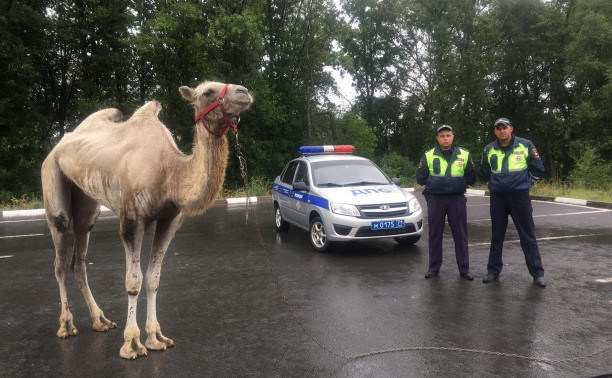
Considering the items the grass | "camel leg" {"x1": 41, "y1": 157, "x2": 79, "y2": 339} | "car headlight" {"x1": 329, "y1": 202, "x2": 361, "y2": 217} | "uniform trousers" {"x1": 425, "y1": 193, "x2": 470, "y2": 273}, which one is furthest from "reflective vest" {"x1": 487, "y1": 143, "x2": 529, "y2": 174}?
the grass

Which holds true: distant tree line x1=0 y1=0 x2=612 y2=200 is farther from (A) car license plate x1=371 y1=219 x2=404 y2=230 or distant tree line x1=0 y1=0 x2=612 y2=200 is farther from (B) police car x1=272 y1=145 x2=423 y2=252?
(A) car license plate x1=371 y1=219 x2=404 y2=230

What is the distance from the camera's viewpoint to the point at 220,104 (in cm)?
336

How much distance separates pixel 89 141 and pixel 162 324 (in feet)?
6.54

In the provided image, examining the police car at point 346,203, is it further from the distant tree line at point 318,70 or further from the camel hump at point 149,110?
the distant tree line at point 318,70

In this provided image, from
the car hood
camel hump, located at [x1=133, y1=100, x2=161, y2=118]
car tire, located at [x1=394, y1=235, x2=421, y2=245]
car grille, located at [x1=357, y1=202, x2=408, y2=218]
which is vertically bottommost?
car tire, located at [x1=394, y1=235, x2=421, y2=245]

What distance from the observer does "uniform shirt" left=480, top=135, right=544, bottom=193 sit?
577 centimetres

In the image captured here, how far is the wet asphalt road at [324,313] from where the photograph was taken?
12.1 ft

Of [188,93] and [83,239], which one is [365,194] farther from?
[188,93]

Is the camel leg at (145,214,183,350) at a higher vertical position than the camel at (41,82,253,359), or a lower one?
lower

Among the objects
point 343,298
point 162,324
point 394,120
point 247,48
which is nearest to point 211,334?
point 162,324

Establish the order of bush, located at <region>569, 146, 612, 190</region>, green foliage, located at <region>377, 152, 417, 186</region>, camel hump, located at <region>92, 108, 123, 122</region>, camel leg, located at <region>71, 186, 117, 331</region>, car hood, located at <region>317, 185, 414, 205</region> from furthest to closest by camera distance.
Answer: green foliage, located at <region>377, 152, 417, 186</region> → bush, located at <region>569, 146, 612, 190</region> → car hood, located at <region>317, 185, 414, 205</region> → camel hump, located at <region>92, 108, 123, 122</region> → camel leg, located at <region>71, 186, 117, 331</region>

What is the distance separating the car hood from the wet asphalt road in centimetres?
96

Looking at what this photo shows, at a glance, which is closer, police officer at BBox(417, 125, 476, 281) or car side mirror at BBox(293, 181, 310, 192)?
police officer at BBox(417, 125, 476, 281)

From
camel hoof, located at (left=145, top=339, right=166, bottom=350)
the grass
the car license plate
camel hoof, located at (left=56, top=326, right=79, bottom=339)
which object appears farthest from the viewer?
the grass
